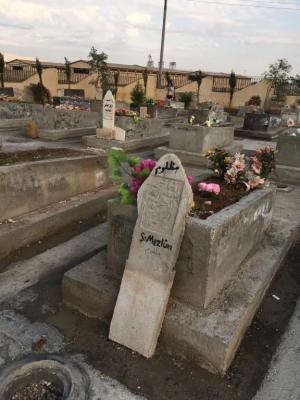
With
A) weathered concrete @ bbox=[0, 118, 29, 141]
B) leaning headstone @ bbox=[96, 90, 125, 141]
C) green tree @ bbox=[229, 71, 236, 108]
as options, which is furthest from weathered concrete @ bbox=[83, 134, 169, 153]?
green tree @ bbox=[229, 71, 236, 108]

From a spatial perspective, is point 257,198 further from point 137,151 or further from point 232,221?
point 137,151

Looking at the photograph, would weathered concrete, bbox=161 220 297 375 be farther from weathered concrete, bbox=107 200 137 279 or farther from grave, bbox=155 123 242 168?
grave, bbox=155 123 242 168

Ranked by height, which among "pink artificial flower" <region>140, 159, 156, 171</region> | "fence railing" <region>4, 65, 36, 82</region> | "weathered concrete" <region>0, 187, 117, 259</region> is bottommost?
"weathered concrete" <region>0, 187, 117, 259</region>

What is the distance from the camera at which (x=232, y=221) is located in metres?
3.38

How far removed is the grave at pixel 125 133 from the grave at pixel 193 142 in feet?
4.19

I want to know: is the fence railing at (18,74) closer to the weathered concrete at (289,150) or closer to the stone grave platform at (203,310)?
the weathered concrete at (289,150)

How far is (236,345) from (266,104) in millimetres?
27739

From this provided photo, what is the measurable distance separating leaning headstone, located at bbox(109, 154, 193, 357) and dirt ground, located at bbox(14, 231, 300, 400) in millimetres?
152

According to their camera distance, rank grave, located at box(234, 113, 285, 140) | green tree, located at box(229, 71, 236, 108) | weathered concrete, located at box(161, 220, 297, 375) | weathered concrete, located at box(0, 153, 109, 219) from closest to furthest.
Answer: weathered concrete, located at box(161, 220, 297, 375)
weathered concrete, located at box(0, 153, 109, 219)
grave, located at box(234, 113, 285, 140)
green tree, located at box(229, 71, 236, 108)

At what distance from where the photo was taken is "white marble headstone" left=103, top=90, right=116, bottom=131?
10.2 meters

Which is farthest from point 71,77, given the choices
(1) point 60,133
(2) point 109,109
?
(2) point 109,109

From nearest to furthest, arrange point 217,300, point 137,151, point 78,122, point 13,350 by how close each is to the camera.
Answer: point 13,350 < point 217,300 < point 137,151 < point 78,122

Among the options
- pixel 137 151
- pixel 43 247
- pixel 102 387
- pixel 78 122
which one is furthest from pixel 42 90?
pixel 102 387

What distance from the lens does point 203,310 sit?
10.4 feet
